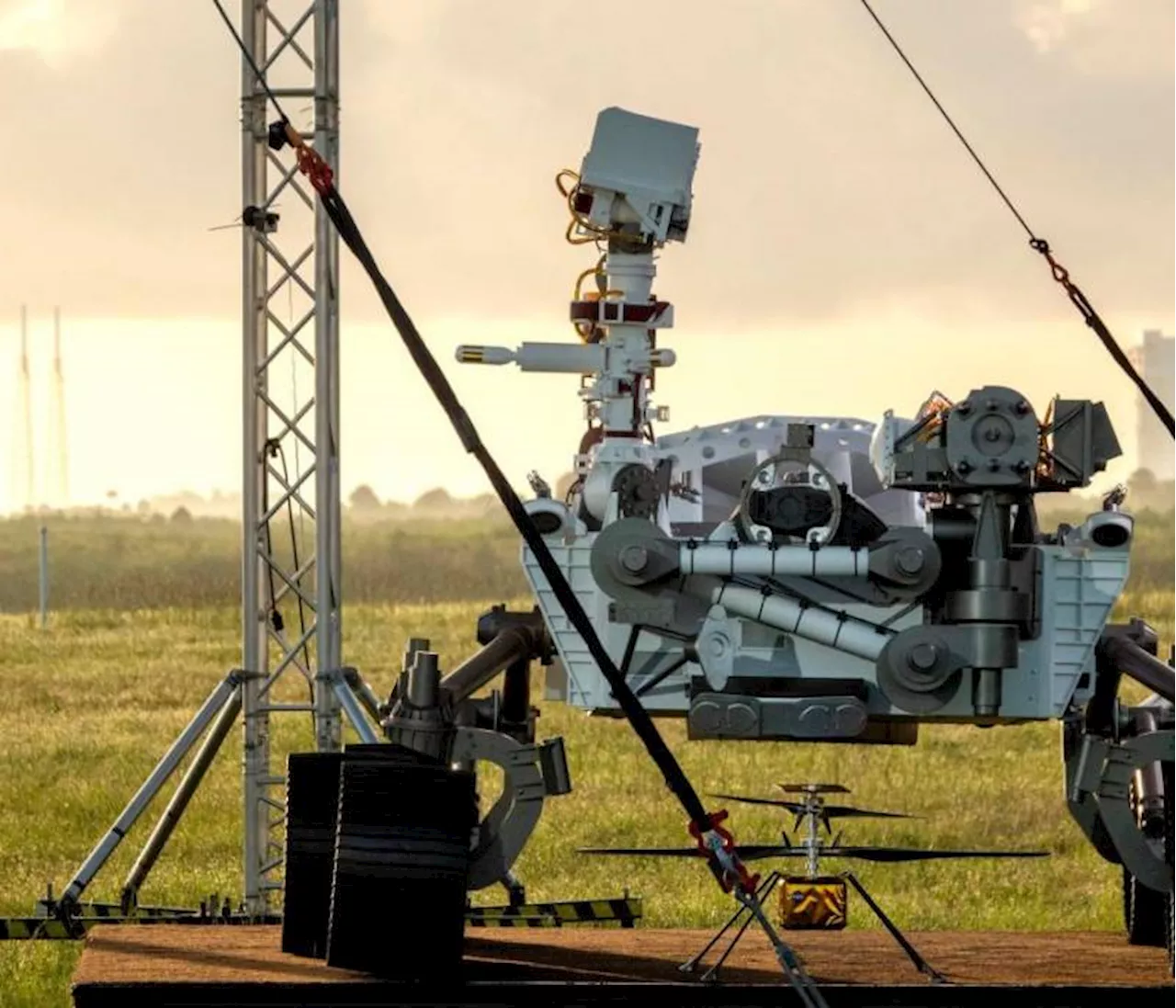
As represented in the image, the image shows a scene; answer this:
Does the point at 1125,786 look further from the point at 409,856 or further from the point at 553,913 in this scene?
the point at 553,913

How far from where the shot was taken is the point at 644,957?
16391 mm

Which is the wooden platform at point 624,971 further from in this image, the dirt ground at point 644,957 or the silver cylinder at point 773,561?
the silver cylinder at point 773,561

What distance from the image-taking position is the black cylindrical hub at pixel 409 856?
1537 centimetres

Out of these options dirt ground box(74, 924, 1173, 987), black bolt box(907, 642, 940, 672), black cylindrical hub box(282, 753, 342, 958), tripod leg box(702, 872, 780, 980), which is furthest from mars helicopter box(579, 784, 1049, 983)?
black cylindrical hub box(282, 753, 342, 958)

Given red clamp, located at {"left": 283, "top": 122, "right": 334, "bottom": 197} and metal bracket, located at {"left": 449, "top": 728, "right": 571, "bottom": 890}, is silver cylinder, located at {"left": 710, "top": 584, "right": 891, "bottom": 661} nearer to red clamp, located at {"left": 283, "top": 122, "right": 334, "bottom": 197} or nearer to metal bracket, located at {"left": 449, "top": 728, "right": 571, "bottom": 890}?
metal bracket, located at {"left": 449, "top": 728, "right": 571, "bottom": 890}

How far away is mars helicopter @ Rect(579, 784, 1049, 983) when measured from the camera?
15789mm

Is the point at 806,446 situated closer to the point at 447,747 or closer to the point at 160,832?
the point at 447,747

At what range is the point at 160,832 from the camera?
19953mm

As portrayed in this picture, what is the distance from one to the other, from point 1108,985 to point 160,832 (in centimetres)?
669

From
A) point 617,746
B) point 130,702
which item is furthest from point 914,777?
point 130,702

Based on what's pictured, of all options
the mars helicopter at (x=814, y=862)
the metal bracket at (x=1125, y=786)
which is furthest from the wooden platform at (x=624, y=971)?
the metal bracket at (x=1125, y=786)

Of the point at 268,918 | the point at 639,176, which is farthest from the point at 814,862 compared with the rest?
the point at 268,918

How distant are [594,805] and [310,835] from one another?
41.9 feet

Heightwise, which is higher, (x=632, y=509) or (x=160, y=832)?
(x=632, y=509)
